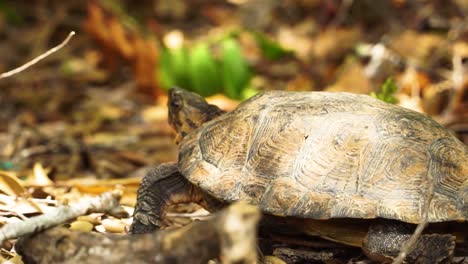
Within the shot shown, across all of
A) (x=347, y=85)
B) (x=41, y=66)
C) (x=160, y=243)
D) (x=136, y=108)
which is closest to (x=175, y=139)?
(x=160, y=243)

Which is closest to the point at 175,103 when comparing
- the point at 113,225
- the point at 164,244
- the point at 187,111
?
the point at 187,111

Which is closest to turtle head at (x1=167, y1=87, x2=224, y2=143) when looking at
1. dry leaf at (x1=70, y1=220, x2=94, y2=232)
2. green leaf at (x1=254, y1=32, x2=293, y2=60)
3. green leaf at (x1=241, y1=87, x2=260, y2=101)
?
Result: dry leaf at (x1=70, y1=220, x2=94, y2=232)

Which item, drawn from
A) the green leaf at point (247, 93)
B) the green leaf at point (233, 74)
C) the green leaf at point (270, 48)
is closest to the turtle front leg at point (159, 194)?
the green leaf at point (247, 93)

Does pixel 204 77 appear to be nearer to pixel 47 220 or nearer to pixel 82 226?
pixel 82 226

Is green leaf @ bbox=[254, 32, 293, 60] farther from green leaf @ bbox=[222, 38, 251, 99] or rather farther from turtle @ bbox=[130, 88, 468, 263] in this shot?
turtle @ bbox=[130, 88, 468, 263]

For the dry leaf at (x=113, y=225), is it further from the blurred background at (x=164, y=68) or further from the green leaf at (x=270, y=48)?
the green leaf at (x=270, y=48)

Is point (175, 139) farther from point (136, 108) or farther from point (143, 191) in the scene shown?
point (136, 108)
